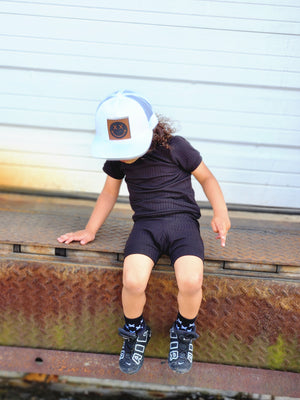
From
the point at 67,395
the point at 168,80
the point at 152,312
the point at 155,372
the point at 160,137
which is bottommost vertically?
the point at 67,395

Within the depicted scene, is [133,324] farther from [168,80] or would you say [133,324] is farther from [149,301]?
[168,80]

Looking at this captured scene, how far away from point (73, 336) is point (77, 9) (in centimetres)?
187

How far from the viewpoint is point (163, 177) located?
6.65ft

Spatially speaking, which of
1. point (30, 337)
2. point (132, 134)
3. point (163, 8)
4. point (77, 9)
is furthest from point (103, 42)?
point (30, 337)

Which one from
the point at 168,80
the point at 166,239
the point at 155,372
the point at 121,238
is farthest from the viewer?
the point at 168,80

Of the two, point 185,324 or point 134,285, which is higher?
point 134,285

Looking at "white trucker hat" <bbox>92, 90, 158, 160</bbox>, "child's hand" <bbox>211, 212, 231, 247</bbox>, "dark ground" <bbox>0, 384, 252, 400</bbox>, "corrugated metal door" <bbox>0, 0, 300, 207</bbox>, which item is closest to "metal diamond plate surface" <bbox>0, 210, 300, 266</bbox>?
"child's hand" <bbox>211, 212, 231, 247</bbox>

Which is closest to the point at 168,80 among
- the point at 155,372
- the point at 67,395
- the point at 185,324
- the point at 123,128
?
the point at 123,128

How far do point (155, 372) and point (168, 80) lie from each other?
1.68 metres

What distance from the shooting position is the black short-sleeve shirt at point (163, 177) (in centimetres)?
201

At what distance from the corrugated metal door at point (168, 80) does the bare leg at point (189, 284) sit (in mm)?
1203

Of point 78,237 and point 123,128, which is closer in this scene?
point 123,128

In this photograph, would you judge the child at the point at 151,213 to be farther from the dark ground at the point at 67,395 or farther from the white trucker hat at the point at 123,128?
the dark ground at the point at 67,395

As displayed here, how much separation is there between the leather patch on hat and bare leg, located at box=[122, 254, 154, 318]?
492 mm
